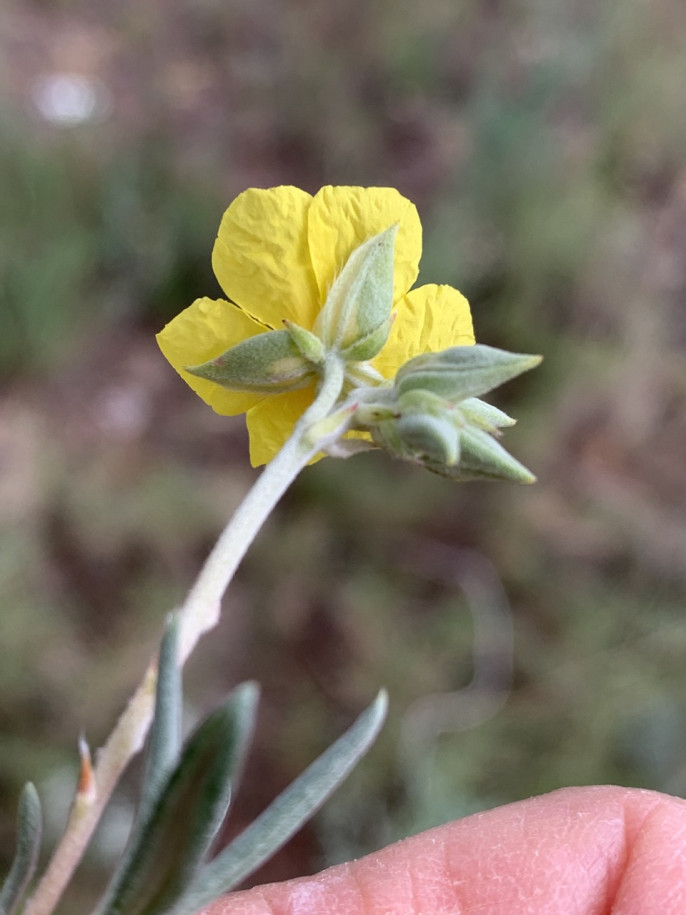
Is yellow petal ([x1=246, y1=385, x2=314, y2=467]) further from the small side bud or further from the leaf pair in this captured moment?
the leaf pair

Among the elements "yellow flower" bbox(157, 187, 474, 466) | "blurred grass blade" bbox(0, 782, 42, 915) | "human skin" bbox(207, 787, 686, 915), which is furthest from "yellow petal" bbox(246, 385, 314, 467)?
"human skin" bbox(207, 787, 686, 915)

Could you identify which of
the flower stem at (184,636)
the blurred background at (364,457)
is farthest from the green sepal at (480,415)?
the blurred background at (364,457)

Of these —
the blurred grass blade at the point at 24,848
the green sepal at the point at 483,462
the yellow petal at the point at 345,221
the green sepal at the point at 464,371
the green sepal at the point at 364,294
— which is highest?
the yellow petal at the point at 345,221

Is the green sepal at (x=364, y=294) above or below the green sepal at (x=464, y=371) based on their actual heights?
above

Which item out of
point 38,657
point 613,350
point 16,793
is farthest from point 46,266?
point 613,350

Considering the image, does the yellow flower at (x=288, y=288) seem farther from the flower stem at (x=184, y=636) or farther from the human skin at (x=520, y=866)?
the human skin at (x=520, y=866)

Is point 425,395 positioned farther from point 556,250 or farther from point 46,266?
point 556,250
